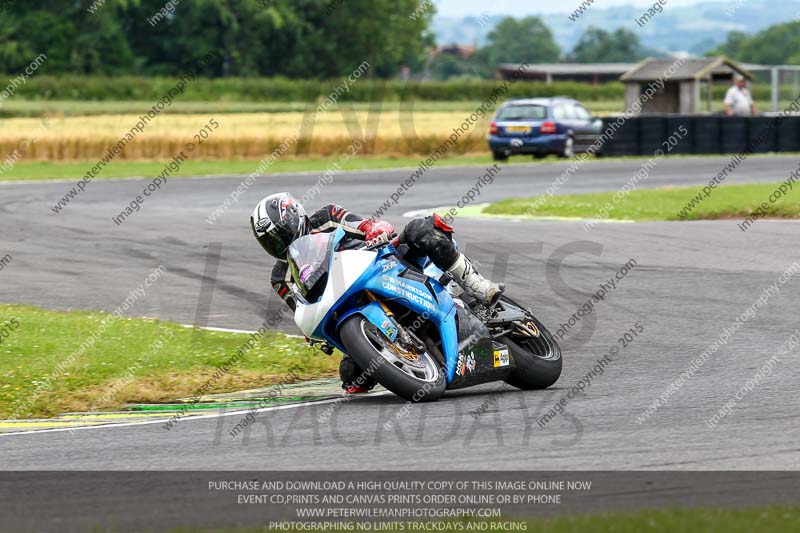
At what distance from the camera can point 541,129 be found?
1286 inches

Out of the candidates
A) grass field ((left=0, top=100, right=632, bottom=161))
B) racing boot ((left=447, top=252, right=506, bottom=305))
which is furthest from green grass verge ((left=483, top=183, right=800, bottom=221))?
grass field ((left=0, top=100, right=632, bottom=161))

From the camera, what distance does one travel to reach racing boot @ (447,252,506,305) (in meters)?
8.05

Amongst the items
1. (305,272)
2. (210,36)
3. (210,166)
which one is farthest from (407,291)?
(210,36)

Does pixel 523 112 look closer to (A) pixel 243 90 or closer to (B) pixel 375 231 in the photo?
(B) pixel 375 231

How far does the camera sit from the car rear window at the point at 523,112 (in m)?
32.7

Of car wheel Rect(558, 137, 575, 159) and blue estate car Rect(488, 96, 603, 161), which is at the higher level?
blue estate car Rect(488, 96, 603, 161)

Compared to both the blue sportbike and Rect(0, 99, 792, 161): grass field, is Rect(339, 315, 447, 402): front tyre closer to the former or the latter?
the blue sportbike

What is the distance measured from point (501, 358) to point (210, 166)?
2648cm

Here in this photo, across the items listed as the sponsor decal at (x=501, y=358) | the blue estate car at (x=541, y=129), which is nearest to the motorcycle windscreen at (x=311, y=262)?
the sponsor decal at (x=501, y=358)

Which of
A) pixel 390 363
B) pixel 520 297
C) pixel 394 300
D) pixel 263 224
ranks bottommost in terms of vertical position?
pixel 520 297
